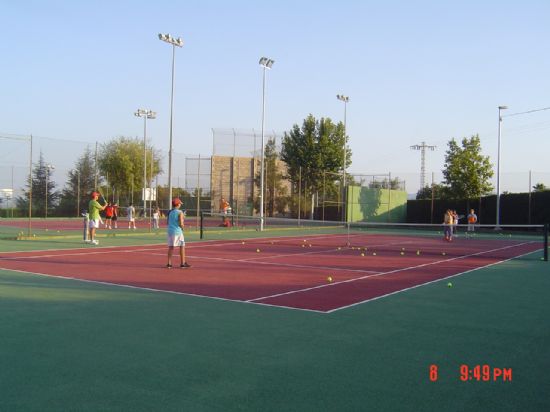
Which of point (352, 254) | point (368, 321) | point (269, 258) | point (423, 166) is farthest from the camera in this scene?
point (423, 166)

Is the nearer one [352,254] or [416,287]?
[416,287]

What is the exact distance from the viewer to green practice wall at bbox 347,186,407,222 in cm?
4259

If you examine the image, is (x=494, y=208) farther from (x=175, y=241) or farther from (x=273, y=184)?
(x=175, y=241)

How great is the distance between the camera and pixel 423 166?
3145 inches

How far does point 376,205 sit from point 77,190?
24.2 meters

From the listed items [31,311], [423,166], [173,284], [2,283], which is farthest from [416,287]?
[423,166]

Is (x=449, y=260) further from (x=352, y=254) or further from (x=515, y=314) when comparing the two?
(x=515, y=314)

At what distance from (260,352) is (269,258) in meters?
10.4

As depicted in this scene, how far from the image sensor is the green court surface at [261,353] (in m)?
4.39

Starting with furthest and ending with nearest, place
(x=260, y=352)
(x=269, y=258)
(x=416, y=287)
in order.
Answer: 1. (x=269, y=258)
2. (x=416, y=287)
3. (x=260, y=352)

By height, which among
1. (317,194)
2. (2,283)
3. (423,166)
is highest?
(423,166)
